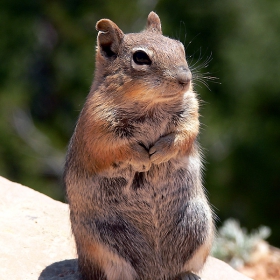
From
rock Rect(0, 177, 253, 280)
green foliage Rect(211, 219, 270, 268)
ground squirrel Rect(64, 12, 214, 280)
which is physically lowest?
green foliage Rect(211, 219, 270, 268)

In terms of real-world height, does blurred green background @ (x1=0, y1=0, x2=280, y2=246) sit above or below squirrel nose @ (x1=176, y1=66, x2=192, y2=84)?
below

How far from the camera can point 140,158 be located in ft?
15.8

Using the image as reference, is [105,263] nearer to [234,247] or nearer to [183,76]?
[183,76]

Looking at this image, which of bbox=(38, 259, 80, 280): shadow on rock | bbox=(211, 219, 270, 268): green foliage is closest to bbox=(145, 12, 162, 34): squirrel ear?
bbox=(38, 259, 80, 280): shadow on rock

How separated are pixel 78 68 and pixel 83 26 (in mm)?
843

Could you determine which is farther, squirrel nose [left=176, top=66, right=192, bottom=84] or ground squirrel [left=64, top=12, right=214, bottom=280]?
ground squirrel [left=64, top=12, right=214, bottom=280]

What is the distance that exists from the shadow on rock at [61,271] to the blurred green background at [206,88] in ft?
19.7

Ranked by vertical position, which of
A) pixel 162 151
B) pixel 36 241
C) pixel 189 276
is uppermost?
pixel 162 151

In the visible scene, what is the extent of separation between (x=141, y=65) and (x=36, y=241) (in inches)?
81.8

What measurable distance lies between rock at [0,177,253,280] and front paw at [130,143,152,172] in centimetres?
128

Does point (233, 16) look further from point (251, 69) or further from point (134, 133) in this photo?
point (134, 133)

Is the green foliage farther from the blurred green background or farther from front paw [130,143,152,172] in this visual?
the blurred green background

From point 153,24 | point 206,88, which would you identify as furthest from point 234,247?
point 206,88

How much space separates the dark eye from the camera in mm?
4812
